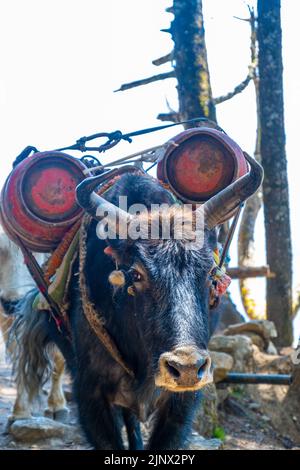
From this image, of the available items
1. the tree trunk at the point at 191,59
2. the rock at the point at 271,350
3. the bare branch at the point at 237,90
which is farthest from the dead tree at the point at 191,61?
the bare branch at the point at 237,90

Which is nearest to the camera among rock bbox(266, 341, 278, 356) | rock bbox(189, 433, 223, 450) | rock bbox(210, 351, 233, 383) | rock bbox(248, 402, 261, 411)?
rock bbox(189, 433, 223, 450)

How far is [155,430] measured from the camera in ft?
10.4

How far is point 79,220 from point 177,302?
956mm

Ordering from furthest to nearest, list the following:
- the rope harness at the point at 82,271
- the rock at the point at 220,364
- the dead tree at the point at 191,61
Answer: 1. the dead tree at the point at 191,61
2. the rock at the point at 220,364
3. the rope harness at the point at 82,271

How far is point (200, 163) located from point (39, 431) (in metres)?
2.30

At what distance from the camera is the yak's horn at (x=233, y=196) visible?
2777 mm

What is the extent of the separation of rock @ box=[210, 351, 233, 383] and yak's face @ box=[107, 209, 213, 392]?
2.33 m

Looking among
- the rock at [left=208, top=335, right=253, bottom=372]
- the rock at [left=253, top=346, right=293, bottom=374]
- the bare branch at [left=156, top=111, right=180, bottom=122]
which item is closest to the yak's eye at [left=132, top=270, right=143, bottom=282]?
the rock at [left=208, top=335, right=253, bottom=372]

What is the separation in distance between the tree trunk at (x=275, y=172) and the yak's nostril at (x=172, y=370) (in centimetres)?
465

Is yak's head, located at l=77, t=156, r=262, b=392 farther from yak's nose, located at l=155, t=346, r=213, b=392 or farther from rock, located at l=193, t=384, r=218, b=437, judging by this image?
rock, located at l=193, t=384, r=218, b=437

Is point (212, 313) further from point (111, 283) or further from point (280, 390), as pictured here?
point (280, 390)

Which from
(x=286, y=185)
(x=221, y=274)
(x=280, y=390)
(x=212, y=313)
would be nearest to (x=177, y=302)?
A: (x=221, y=274)

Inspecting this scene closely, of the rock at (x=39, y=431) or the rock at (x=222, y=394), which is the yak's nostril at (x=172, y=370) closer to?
the rock at (x=39, y=431)

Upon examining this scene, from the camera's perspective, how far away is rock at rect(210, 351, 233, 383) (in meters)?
5.07
